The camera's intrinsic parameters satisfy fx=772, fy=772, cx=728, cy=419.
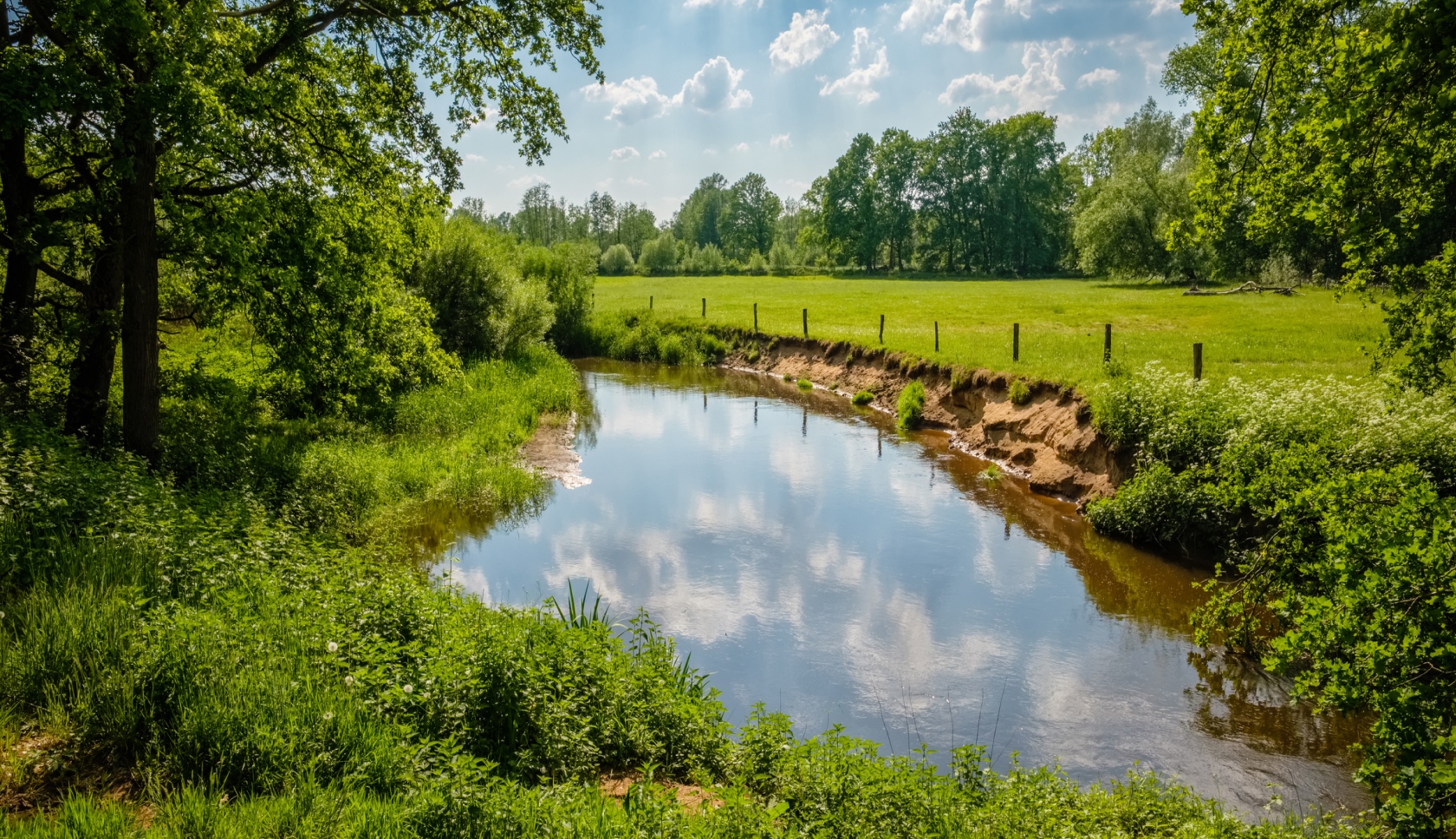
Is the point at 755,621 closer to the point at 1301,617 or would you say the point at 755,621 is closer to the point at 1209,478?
the point at 1301,617

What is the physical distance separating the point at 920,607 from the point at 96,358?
13078 mm

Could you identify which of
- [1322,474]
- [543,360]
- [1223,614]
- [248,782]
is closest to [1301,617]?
[1322,474]

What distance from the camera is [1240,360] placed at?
21094 mm

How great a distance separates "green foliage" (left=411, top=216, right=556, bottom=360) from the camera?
2752 centimetres

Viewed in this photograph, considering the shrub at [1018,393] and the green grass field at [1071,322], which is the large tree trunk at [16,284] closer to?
the green grass field at [1071,322]

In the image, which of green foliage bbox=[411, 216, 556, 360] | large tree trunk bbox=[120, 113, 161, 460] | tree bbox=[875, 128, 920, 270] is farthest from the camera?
tree bbox=[875, 128, 920, 270]

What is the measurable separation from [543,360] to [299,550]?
22.6 metres

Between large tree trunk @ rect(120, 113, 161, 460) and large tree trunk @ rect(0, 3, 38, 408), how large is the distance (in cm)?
111

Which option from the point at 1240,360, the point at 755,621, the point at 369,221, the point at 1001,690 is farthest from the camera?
the point at 1240,360

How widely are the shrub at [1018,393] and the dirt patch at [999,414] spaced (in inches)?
3.2

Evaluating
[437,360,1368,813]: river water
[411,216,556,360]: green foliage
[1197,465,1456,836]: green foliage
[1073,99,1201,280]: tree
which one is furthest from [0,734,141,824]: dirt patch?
[1073,99,1201,280]: tree

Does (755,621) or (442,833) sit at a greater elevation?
(442,833)

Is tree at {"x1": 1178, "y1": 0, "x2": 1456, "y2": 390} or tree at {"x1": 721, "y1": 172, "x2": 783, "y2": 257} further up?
tree at {"x1": 721, "y1": 172, "x2": 783, "y2": 257}

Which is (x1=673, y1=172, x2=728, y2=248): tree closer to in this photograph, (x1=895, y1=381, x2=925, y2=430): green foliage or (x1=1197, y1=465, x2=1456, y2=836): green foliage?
(x1=895, y1=381, x2=925, y2=430): green foliage
